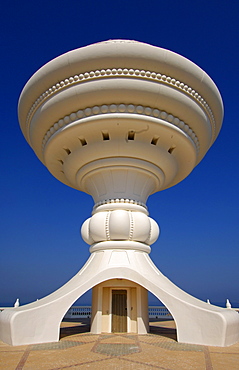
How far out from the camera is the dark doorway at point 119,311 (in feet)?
38.2

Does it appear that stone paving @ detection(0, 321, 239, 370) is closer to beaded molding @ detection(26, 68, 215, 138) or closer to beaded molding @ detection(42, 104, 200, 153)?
beaded molding @ detection(42, 104, 200, 153)

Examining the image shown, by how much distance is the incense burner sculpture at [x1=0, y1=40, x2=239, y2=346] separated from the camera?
9.97m

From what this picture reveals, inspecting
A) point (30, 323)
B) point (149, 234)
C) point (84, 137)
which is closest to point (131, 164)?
point (84, 137)

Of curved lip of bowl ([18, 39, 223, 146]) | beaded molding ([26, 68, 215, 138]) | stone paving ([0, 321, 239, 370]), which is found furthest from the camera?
beaded molding ([26, 68, 215, 138])

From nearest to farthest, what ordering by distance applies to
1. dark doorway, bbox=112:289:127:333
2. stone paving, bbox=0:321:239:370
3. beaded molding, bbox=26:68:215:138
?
stone paving, bbox=0:321:239:370, beaded molding, bbox=26:68:215:138, dark doorway, bbox=112:289:127:333

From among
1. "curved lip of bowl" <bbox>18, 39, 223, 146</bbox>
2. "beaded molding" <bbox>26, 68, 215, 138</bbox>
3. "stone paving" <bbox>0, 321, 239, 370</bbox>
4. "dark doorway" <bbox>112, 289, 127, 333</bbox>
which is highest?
"curved lip of bowl" <bbox>18, 39, 223, 146</bbox>

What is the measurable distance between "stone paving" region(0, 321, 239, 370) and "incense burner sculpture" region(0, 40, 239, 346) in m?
0.70

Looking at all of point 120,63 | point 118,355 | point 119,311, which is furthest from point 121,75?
point 119,311

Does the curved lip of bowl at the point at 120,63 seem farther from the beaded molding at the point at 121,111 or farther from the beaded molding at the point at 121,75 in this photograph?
the beaded molding at the point at 121,111

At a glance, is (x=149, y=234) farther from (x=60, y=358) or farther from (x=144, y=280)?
(x=60, y=358)

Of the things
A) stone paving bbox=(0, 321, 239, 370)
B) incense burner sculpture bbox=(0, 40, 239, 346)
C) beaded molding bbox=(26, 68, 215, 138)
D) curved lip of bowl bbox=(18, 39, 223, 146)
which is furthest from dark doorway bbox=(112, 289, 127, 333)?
curved lip of bowl bbox=(18, 39, 223, 146)

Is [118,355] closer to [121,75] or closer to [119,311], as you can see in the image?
[119,311]

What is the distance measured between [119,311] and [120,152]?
630cm

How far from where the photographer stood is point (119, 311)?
11781 millimetres
